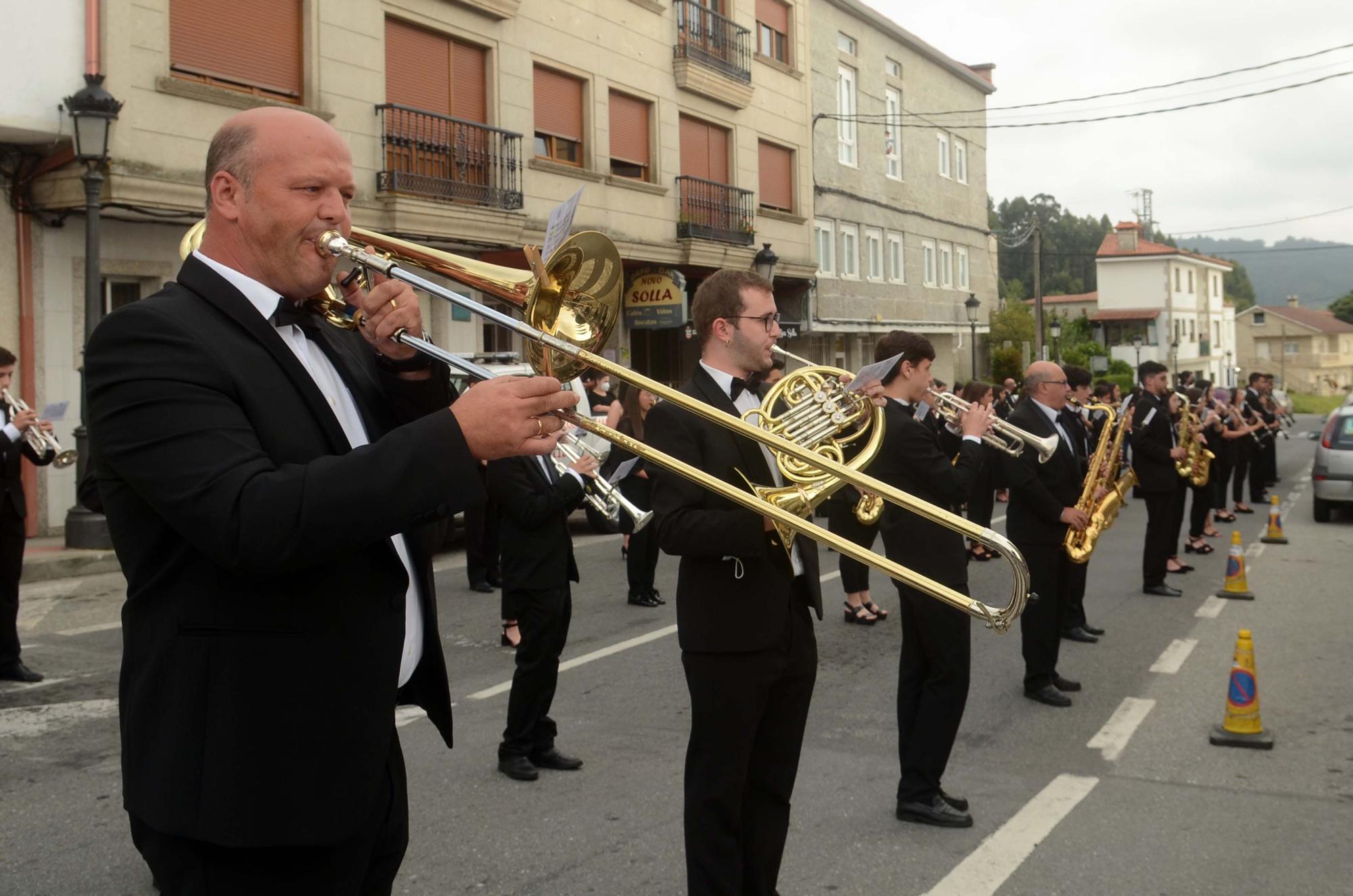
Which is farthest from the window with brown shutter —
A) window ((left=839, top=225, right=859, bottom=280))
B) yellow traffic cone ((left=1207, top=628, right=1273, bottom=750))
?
→ window ((left=839, top=225, right=859, bottom=280))

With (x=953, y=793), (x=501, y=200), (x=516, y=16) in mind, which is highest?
(x=516, y=16)

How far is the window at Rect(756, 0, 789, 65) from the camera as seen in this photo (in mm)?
26438

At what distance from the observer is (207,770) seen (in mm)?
1965

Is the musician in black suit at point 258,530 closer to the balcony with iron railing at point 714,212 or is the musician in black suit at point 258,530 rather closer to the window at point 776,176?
the balcony with iron railing at point 714,212

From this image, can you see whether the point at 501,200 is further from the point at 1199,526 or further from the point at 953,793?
the point at 953,793

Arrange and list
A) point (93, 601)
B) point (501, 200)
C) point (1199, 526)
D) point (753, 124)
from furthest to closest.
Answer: point (753, 124)
point (501, 200)
point (1199, 526)
point (93, 601)

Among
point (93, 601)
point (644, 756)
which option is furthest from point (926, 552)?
point (93, 601)

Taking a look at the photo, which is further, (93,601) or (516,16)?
(516,16)

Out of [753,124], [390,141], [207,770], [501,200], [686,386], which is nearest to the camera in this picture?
[207,770]

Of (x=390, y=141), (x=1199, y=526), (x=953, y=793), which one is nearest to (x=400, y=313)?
(x=953, y=793)

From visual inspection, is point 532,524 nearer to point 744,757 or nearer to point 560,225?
point 744,757

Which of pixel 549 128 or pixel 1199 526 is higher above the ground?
pixel 549 128

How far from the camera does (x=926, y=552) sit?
5.30 metres

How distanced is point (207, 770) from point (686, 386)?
2396mm
